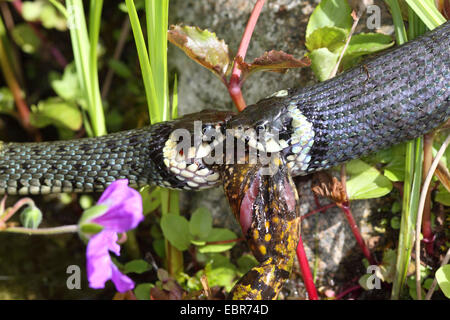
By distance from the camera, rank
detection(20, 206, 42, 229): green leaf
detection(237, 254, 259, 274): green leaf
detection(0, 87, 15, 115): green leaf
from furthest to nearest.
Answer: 1. detection(0, 87, 15, 115): green leaf
2. detection(237, 254, 259, 274): green leaf
3. detection(20, 206, 42, 229): green leaf

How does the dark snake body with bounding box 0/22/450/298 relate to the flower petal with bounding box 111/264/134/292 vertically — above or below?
above

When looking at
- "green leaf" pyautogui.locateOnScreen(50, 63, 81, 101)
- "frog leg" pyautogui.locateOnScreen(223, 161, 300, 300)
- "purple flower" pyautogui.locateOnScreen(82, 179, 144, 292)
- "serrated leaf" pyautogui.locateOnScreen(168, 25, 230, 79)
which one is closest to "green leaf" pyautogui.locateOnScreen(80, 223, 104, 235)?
"purple flower" pyautogui.locateOnScreen(82, 179, 144, 292)

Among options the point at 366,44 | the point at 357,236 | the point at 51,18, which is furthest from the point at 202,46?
the point at 51,18

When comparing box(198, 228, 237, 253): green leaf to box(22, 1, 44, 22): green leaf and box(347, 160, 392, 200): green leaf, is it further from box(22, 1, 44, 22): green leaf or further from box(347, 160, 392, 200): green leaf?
box(22, 1, 44, 22): green leaf

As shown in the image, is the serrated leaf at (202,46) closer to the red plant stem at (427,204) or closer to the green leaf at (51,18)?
the red plant stem at (427,204)

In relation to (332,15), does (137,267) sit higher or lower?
lower

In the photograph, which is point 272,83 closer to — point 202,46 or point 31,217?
point 202,46
